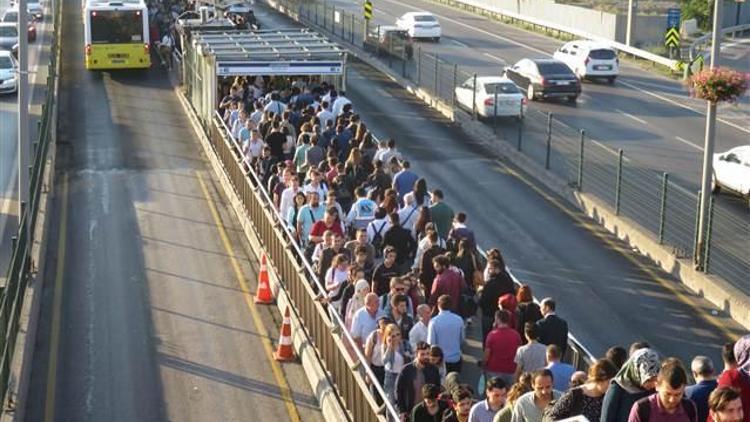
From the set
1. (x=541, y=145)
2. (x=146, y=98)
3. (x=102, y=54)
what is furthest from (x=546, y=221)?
(x=102, y=54)

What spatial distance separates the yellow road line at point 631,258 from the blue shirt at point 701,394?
29.1ft

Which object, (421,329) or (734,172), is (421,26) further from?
(421,329)

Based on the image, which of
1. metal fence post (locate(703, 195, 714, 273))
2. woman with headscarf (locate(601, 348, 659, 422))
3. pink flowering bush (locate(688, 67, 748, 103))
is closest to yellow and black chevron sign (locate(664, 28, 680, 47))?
pink flowering bush (locate(688, 67, 748, 103))

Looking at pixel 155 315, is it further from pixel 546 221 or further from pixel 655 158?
pixel 655 158

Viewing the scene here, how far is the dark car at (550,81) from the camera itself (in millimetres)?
40406

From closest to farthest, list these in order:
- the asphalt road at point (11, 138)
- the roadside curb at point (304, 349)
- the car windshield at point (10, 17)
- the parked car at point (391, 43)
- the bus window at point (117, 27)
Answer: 1. the roadside curb at point (304, 349)
2. the asphalt road at point (11, 138)
3. the bus window at point (117, 27)
4. the parked car at point (391, 43)
5. the car windshield at point (10, 17)

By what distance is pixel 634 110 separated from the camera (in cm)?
3956

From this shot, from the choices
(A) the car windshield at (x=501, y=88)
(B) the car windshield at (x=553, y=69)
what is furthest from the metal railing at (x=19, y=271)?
(B) the car windshield at (x=553, y=69)

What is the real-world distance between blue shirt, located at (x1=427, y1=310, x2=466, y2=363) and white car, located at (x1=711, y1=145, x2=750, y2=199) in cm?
1402

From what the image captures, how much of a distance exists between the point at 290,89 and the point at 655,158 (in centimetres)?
878

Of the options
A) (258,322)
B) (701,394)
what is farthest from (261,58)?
(701,394)

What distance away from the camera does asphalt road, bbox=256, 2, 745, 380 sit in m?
19.4

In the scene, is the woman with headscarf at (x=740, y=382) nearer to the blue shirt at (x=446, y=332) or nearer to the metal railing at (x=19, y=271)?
the blue shirt at (x=446, y=332)

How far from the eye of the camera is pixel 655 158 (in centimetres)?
3191
